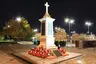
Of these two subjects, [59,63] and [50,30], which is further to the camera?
[50,30]

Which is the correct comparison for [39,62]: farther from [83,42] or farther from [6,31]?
[6,31]

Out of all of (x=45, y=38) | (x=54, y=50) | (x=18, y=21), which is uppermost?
(x=18, y=21)

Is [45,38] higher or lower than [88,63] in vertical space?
higher

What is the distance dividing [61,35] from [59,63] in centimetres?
3108

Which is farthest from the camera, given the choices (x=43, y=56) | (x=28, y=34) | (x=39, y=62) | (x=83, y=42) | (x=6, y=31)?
(x=28, y=34)

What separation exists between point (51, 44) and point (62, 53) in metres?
1.56

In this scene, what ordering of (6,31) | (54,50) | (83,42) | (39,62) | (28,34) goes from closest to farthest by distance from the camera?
(39,62)
(54,50)
(83,42)
(6,31)
(28,34)

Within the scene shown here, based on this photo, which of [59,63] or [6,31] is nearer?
[59,63]

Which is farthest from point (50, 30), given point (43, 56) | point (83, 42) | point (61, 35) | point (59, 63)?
point (61, 35)

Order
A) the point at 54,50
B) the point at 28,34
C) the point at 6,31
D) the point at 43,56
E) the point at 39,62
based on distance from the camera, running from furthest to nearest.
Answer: the point at 28,34
the point at 6,31
the point at 54,50
the point at 43,56
the point at 39,62

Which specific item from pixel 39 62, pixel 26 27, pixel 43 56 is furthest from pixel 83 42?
pixel 26 27

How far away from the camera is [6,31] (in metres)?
41.1

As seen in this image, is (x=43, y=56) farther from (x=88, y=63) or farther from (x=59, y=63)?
(x=88, y=63)

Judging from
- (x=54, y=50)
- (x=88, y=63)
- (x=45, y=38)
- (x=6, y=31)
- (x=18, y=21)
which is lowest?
(x=88, y=63)
